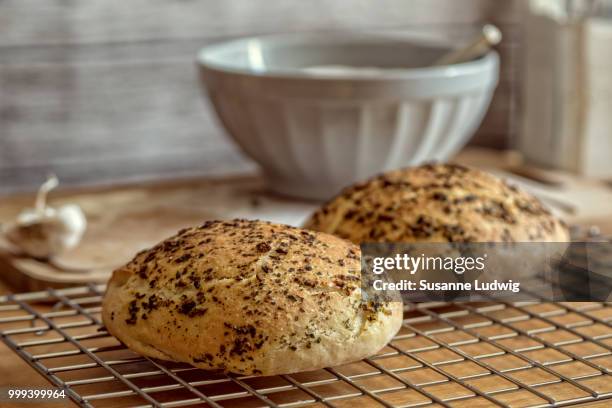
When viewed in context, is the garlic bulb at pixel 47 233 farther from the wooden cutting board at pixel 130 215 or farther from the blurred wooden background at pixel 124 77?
the blurred wooden background at pixel 124 77

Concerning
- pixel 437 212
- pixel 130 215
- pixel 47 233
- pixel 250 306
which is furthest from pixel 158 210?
pixel 250 306

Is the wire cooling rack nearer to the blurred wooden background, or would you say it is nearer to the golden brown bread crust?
the golden brown bread crust

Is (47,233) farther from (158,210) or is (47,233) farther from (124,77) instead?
(124,77)

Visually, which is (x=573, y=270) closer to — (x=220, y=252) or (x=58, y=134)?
(x=220, y=252)

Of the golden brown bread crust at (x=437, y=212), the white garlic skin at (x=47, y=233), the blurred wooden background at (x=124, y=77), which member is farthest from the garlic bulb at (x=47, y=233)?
the blurred wooden background at (x=124, y=77)

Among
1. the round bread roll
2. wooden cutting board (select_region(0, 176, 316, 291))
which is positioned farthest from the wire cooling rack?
wooden cutting board (select_region(0, 176, 316, 291))

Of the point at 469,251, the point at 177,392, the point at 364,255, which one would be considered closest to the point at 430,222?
the point at 469,251
